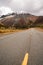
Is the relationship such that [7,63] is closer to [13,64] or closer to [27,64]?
[13,64]

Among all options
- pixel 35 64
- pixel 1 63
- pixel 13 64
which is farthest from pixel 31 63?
pixel 1 63

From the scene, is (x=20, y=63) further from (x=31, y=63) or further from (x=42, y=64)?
(x=42, y=64)

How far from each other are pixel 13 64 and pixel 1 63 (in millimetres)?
468

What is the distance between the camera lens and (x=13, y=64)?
525 cm

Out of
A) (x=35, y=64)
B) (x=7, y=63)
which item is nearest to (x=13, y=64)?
(x=7, y=63)

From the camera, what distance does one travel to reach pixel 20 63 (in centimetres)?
543

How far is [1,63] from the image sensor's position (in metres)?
5.51

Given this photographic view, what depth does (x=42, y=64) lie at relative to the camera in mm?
5340

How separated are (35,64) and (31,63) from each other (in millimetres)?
172

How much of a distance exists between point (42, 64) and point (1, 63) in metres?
1.29

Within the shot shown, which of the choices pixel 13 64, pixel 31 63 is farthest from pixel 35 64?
pixel 13 64

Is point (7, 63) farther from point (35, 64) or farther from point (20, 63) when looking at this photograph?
point (35, 64)

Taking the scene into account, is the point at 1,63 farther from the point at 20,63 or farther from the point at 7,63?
the point at 20,63

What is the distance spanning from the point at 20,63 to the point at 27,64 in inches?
10.6
